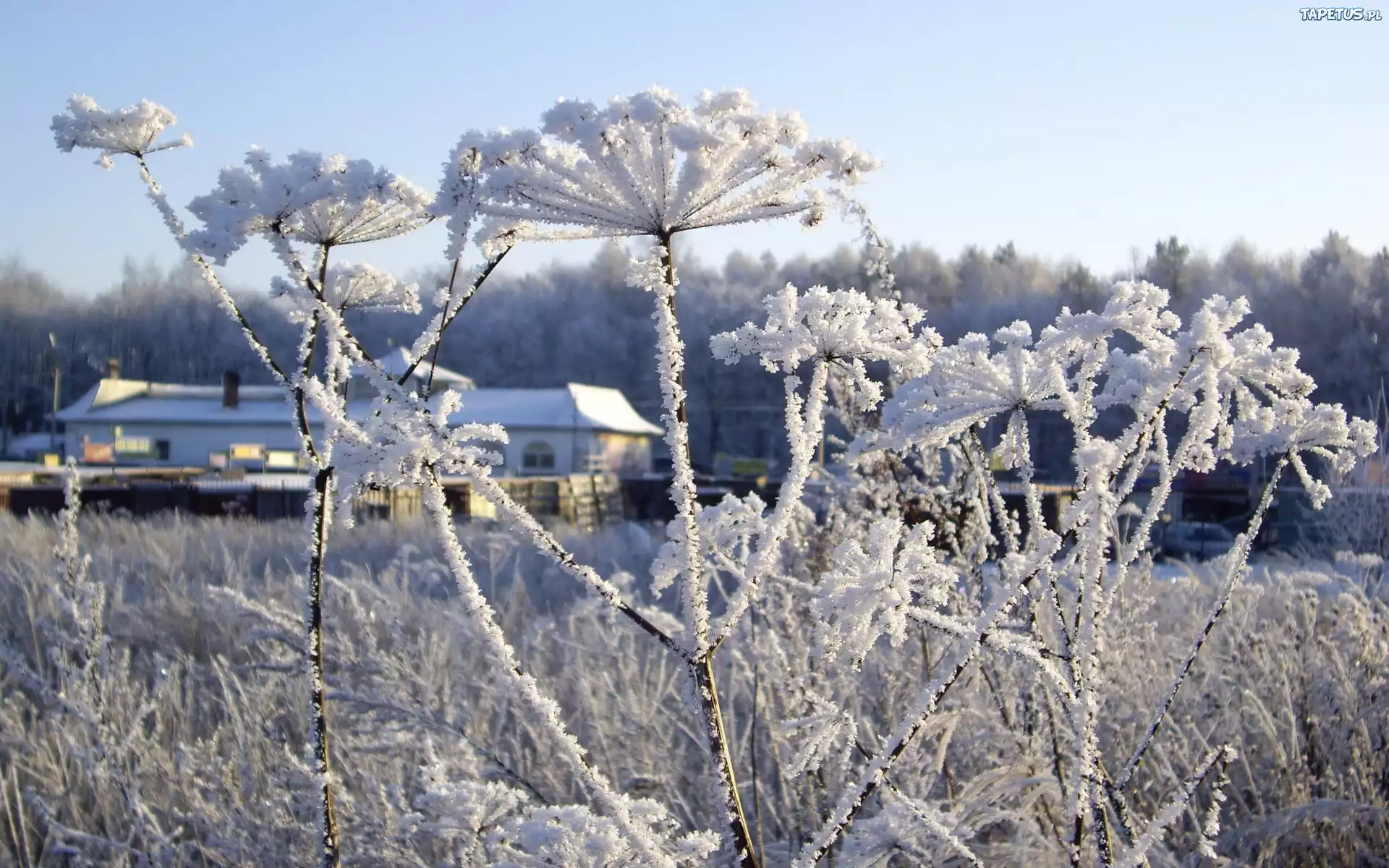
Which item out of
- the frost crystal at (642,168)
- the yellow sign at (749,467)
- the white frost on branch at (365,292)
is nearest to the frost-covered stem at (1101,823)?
the frost crystal at (642,168)

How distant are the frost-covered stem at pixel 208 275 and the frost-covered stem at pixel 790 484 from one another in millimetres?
637

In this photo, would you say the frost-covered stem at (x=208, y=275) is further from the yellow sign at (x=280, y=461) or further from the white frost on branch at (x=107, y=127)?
the yellow sign at (x=280, y=461)

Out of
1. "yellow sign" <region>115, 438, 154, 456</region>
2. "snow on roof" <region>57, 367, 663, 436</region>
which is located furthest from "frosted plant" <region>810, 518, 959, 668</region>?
"yellow sign" <region>115, 438, 154, 456</region>

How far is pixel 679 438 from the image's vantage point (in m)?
1.08

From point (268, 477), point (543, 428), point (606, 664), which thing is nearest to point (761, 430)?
point (543, 428)

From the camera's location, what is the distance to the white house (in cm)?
4397

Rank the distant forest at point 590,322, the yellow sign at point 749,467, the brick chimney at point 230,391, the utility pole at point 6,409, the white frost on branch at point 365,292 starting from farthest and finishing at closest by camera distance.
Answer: the utility pole at point 6,409
the distant forest at point 590,322
the yellow sign at point 749,467
the brick chimney at point 230,391
the white frost on branch at point 365,292

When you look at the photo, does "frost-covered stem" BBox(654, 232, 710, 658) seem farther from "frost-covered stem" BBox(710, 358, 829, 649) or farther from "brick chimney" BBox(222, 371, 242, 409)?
"brick chimney" BBox(222, 371, 242, 409)

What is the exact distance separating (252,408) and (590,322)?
40.4 metres

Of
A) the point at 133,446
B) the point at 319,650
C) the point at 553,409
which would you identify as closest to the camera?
the point at 319,650

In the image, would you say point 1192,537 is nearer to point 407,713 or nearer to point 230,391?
point 407,713

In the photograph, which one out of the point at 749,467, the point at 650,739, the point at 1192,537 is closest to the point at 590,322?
the point at 749,467

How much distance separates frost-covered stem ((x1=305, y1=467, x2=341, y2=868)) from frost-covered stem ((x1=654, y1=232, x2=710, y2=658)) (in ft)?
1.66

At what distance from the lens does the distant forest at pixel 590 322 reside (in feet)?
199
